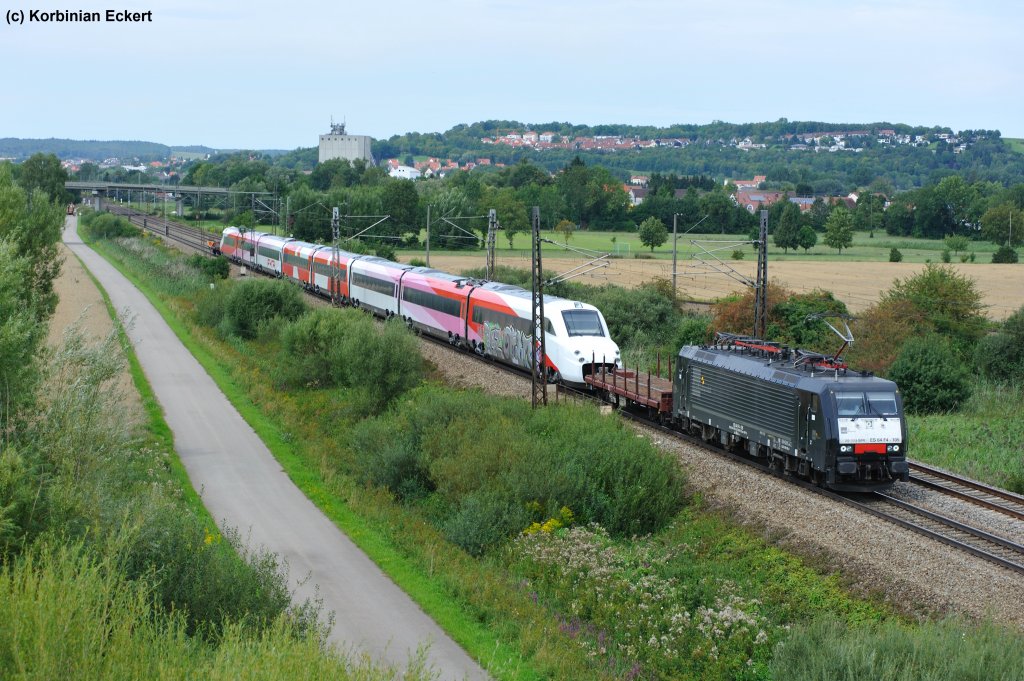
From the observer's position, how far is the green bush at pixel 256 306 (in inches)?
2210

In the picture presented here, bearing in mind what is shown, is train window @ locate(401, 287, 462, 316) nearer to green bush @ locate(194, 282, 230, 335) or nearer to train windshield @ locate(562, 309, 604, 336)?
train windshield @ locate(562, 309, 604, 336)

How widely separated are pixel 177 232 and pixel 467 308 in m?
98.5

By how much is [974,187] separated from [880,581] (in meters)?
142

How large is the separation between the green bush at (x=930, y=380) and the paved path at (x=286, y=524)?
2200 centimetres

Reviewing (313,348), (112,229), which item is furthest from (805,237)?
(313,348)

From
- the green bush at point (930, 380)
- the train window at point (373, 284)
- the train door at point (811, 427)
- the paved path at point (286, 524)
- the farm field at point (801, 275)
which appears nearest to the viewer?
the paved path at point (286, 524)

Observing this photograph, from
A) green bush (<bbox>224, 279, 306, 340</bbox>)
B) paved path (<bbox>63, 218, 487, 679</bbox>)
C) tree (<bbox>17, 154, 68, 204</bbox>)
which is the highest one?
tree (<bbox>17, 154, 68, 204</bbox>)

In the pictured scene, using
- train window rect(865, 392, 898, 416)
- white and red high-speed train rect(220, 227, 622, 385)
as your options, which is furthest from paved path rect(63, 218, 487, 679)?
train window rect(865, 392, 898, 416)

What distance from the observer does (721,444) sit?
29.7 metres

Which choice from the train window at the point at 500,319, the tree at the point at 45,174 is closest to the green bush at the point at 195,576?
the train window at the point at 500,319

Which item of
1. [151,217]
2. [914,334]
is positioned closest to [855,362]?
[914,334]

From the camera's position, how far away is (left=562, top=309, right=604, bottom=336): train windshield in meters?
36.7

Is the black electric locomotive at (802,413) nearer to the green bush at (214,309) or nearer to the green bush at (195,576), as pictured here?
the green bush at (195,576)

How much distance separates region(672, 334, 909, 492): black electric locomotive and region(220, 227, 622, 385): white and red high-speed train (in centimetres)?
549
